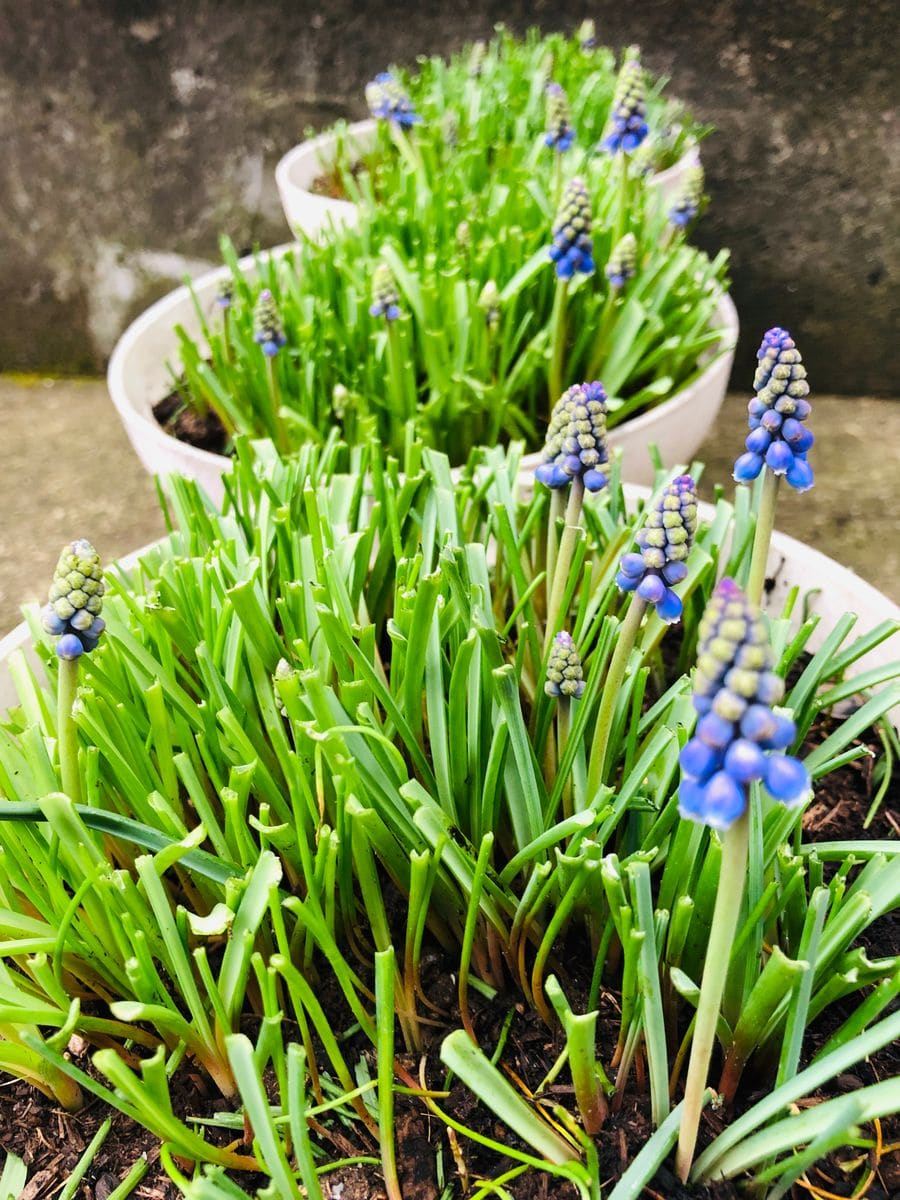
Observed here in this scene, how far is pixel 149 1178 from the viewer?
695mm

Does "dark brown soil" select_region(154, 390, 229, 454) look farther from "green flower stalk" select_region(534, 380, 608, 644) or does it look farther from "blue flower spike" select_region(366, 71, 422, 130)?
→ "green flower stalk" select_region(534, 380, 608, 644)

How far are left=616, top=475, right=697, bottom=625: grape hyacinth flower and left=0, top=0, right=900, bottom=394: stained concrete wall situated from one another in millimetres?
2061

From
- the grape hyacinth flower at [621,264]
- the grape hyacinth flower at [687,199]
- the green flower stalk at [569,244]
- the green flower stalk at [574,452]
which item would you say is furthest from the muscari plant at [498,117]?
the green flower stalk at [574,452]

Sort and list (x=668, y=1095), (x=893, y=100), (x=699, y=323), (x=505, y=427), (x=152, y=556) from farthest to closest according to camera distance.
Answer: (x=893, y=100), (x=699, y=323), (x=505, y=427), (x=152, y=556), (x=668, y=1095)

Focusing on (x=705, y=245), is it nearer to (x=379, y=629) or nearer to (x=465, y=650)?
(x=379, y=629)

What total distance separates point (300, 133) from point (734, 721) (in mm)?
2682

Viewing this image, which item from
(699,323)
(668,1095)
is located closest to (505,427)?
(699,323)

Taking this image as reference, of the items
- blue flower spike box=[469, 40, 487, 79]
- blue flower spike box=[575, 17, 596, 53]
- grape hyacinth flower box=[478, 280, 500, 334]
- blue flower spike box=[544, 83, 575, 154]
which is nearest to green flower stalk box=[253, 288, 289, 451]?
grape hyacinth flower box=[478, 280, 500, 334]

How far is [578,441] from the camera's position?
80 cm

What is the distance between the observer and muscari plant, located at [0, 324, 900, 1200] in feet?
1.99

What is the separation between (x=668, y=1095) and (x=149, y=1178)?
362 mm

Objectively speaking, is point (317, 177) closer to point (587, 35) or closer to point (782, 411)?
point (587, 35)

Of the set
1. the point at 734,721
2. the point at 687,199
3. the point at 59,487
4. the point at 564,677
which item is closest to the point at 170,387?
the point at 59,487

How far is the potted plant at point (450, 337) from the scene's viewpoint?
1.34 metres
